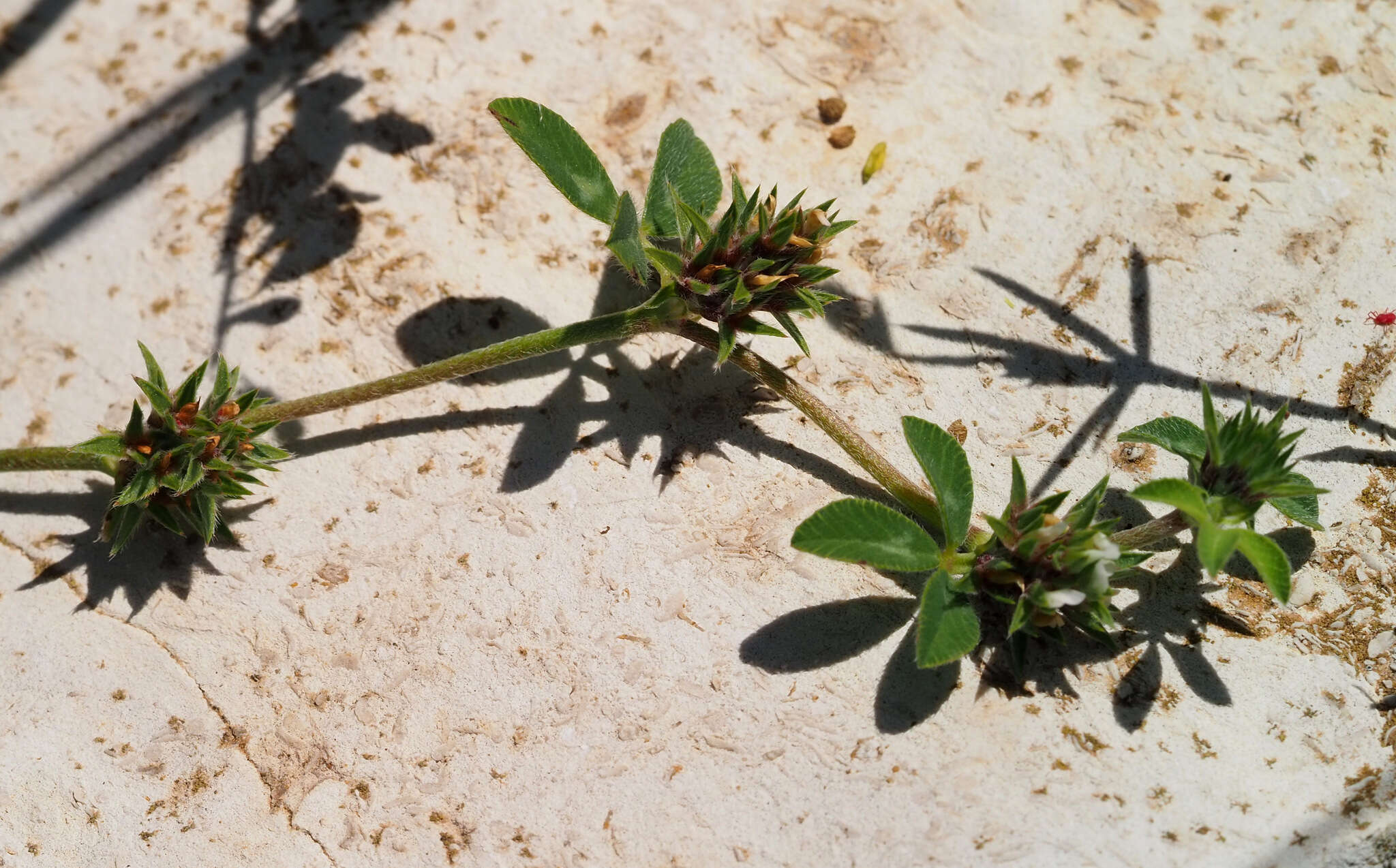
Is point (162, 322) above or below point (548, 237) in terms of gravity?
below

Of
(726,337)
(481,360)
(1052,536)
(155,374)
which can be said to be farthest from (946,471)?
(155,374)

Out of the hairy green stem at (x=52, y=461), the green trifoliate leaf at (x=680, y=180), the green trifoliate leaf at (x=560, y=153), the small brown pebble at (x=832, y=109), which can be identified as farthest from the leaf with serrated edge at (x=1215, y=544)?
Result: the hairy green stem at (x=52, y=461)

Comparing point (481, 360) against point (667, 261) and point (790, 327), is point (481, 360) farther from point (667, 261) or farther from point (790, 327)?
point (790, 327)

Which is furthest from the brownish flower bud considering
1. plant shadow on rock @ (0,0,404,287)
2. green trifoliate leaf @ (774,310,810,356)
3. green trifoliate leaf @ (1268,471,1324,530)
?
green trifoliate leaf @ (1268,471,1324,530)

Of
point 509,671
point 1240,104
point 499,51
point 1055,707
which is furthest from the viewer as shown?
point 499,51

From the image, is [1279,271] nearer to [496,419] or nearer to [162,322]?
[496,419]

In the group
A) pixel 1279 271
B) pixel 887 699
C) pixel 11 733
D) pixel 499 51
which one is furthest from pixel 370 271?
pixel 1279 271
